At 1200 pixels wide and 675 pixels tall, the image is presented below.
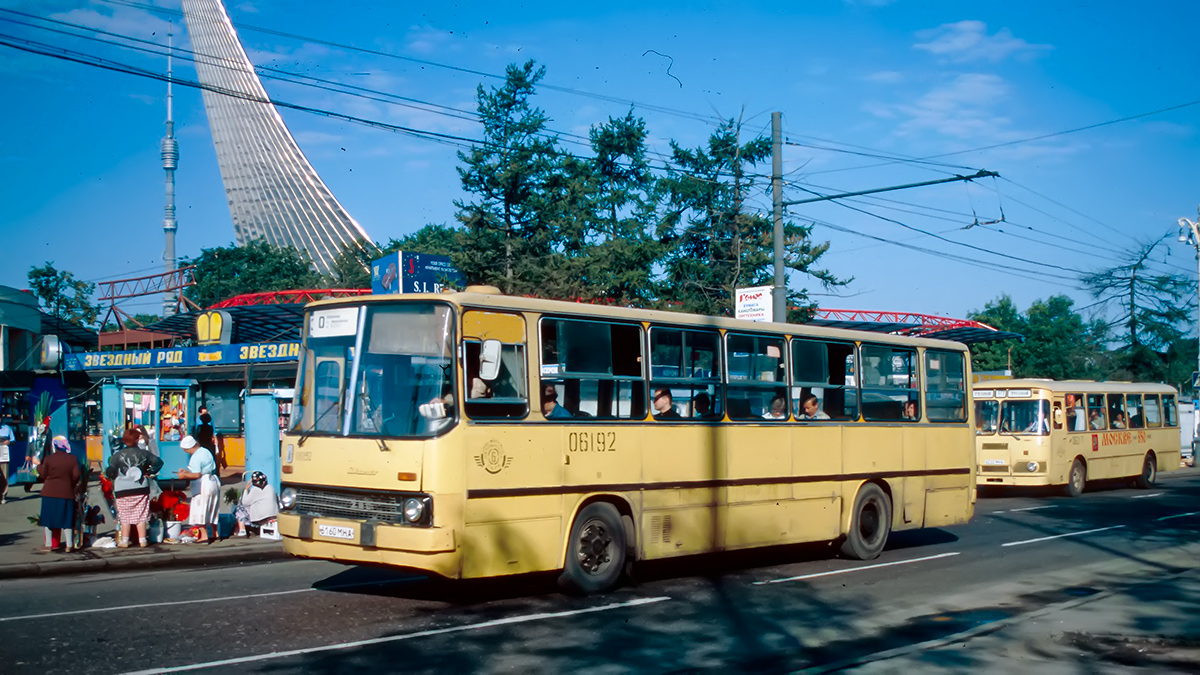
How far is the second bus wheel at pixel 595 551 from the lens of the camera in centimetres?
1037

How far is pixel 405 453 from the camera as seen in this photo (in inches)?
365

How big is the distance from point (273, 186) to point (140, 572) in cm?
11115

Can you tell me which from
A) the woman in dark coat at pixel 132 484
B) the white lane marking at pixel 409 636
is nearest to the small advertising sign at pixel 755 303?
the woman in dark coat at pixel 132 484

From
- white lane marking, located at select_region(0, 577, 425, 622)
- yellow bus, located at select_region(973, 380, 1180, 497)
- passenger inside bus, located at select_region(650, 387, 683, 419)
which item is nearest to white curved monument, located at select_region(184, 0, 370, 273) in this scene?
yellow bus, located at select_region(973, 380, 1180, 497)

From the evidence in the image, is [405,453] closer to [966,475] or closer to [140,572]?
[140,572]

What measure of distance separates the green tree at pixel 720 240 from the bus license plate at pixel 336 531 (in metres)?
33.7

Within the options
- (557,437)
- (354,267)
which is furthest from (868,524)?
(354,267)

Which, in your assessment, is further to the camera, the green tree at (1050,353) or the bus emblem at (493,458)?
the green tree at (1050,353)

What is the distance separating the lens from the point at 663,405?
37.6 feet

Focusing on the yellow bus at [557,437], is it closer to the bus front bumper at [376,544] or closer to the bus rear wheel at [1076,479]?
the bus front bumper at [376,544]

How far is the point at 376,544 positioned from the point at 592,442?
7.97 ft

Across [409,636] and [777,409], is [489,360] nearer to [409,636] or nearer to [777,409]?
[409,636]

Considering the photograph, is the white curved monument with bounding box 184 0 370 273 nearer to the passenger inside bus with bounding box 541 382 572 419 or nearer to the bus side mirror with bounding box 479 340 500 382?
the passenger inside bus with bounding box 541 382 572 419

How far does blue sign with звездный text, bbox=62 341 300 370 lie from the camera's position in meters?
36.2
